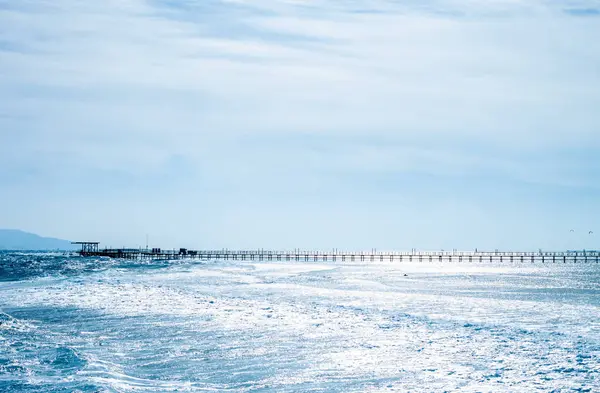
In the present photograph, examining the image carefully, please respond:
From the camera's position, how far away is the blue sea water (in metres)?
14.7

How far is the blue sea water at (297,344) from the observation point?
580 inches

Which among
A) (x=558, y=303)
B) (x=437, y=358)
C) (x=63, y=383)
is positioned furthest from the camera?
(x=558, y=303)

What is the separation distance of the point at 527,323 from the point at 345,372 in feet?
36.0

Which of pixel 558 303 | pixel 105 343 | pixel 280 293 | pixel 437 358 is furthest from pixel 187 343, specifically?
pixel 558 303

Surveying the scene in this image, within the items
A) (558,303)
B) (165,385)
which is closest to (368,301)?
(558,303)

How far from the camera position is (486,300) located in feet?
110

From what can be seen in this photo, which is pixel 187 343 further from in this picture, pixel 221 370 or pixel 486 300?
pixel 486 300

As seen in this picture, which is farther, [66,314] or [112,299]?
[112,299]

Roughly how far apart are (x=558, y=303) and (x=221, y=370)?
2209cm

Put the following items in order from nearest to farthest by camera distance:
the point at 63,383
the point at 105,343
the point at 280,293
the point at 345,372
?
the point at 63,383 → the point at 345,372 → the point at 105,343 → the point at 280,293

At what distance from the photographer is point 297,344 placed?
19719 millimetres

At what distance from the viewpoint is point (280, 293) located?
37.9 meters

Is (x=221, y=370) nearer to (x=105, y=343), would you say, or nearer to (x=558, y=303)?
(x=105, y=343)

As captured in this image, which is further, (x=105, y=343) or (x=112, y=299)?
(x=112, y=299)
